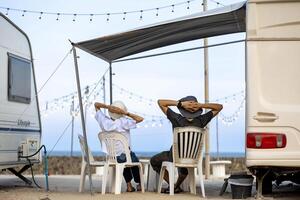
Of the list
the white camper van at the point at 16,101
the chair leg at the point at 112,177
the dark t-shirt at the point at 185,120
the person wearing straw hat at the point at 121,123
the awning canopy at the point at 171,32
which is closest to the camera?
the awning canopy at the point at 171,32

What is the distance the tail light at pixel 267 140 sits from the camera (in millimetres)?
7027

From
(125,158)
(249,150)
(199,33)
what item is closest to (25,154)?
(125,158)

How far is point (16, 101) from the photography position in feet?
32.7

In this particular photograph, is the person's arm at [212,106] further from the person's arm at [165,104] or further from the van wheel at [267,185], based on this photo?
the van wheel at [267,185]

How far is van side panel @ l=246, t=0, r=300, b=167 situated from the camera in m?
7.05

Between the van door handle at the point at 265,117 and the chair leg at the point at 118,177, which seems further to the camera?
the chair leg at the point at 118,177

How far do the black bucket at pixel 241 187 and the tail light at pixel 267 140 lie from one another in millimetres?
1221

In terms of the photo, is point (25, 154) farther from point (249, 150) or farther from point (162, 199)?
point (249, 150)

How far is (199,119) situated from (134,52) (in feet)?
7.84

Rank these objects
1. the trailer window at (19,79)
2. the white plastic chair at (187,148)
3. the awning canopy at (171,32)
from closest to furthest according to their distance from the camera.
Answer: the awning canopy at (171,32) → the white plastic chair at (187,148) → the trailer window at (19,79)

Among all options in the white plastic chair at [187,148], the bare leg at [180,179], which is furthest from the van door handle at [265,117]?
the bare leg at [180,179]

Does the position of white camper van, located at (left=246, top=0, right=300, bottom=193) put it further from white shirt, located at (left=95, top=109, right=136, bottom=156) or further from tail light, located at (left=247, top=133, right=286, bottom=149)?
white shirt, located at (left=95, top=109, right=136, bottom=156)

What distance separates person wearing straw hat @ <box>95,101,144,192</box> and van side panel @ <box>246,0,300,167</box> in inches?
96.3

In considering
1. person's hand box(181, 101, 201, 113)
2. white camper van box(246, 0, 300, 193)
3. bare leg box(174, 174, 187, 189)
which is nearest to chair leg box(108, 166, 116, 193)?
bare leg box(174, 174, 187, 189)
